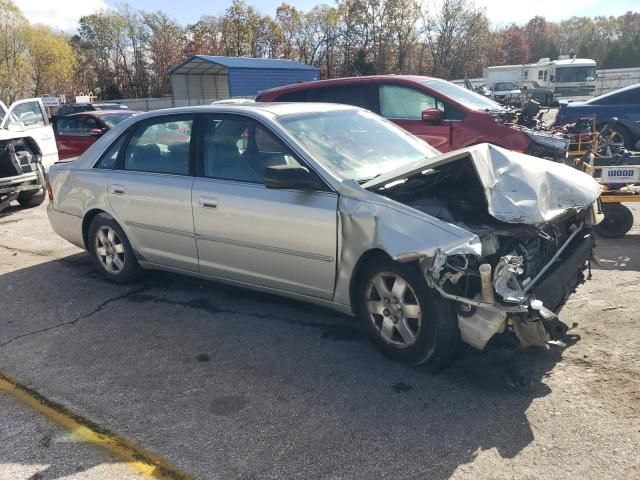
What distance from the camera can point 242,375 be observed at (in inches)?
139

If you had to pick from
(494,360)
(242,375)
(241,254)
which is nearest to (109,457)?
(242,375)

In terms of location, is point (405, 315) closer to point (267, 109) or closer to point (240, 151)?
point (240, 151)

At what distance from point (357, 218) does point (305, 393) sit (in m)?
1.13

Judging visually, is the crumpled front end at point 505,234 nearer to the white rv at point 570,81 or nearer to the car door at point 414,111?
the car door at point 414,111

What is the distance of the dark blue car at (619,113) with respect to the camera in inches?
439

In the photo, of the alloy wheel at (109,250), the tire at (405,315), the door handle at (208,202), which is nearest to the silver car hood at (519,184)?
the tire at (405,315)

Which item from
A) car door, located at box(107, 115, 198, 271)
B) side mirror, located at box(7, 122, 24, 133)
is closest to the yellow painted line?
car door, located at box(107, 115, 198, 271)

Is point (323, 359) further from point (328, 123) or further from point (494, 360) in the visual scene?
point (328, 123)

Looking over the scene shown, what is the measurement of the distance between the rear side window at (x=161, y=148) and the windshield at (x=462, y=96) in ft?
14.2

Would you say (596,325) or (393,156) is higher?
(393,156)

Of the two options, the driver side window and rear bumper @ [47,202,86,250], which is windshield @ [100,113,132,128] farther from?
rear bumper @ [47,202,86,250]

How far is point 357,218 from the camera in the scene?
3506 millimetres

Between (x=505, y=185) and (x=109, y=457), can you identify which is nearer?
(x=109, y=457)

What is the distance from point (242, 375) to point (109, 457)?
969 millimetres
